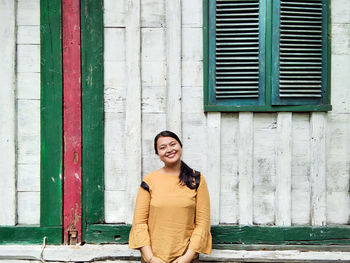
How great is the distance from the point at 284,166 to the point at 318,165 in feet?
1.03

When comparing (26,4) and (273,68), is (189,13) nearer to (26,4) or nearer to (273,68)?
(273,68)

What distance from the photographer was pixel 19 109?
3.18 metres

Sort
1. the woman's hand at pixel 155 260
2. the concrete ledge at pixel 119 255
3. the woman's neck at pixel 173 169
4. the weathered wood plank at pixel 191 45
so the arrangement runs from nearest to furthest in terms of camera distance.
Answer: the woman's hand at pixel 155 260, the woman's neck at pixel 173 169, the concrete ledge at pixel 119 255, the weathered wood plank at pixel 191 45

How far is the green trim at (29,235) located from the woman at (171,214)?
1.04 m

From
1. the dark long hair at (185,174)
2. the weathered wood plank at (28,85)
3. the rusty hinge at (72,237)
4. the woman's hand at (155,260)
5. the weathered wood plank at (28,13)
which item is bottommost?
the rusty hinge at (72,237)

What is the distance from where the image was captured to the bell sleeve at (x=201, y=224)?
2463 mm

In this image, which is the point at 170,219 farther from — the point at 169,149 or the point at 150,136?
the point at 150,136

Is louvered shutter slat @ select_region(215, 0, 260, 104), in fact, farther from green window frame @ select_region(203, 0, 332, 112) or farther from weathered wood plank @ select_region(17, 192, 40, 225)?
weathered wood plank @ select_region(17, 192, 40, 225)

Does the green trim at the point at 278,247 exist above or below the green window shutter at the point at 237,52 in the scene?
below

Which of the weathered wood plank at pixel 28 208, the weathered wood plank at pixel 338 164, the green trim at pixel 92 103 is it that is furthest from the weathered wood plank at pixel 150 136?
the weathered wood plank at pixel 338 164

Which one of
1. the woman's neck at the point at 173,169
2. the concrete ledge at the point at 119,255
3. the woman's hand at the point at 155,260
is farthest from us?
the concrete ledge at the point at 119,255

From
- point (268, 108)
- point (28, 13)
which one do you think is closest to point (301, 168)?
point (268, 108)

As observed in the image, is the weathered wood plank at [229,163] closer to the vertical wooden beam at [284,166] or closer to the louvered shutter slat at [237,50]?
Result: the louvered shutter slat at [237,50]

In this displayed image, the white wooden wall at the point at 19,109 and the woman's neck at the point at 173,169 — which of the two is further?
the white wooden wall at the point at 19,109
